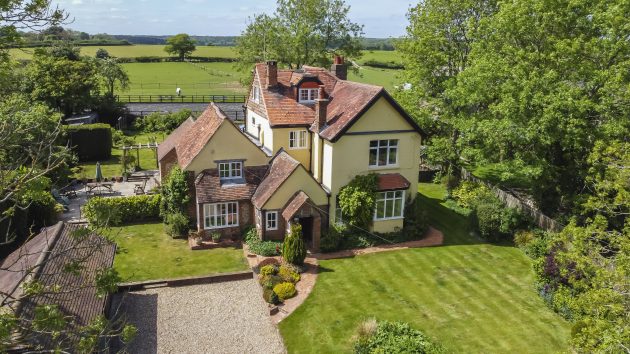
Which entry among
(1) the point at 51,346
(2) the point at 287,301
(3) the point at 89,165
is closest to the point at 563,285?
(2) the point at 287,301

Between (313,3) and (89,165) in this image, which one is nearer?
(89,165)

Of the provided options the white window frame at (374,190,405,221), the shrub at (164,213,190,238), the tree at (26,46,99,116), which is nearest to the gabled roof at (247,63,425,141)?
the white window frame at (374,190,405,221)

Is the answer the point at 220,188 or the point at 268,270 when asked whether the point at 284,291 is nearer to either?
the point at 268,270

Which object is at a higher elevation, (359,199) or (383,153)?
(383,153)

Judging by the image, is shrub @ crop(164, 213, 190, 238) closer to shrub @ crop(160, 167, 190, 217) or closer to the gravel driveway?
shrub @ crop(160, 167, 190, 217)

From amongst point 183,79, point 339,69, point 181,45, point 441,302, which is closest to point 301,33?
point 339,69

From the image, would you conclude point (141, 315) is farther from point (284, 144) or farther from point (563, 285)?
point (563, 285)
